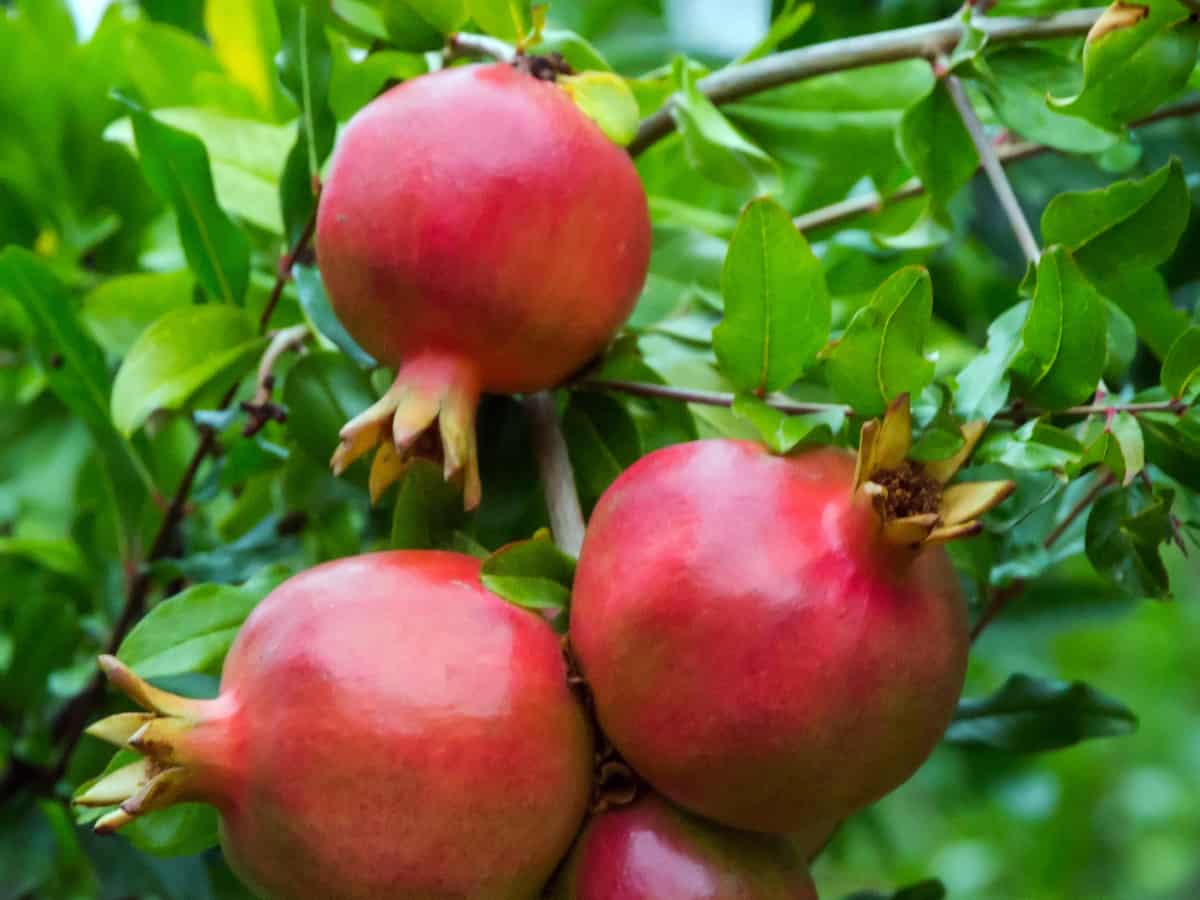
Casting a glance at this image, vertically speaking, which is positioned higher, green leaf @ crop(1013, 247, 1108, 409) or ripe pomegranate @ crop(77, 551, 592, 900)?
green leaf @ crop(1013, 247, 1108, 409)

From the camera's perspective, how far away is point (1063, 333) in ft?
1.65

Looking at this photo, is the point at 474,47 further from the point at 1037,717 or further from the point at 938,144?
the point at 1037,717

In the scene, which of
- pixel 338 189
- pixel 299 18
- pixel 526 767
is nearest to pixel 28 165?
pixel 299 18

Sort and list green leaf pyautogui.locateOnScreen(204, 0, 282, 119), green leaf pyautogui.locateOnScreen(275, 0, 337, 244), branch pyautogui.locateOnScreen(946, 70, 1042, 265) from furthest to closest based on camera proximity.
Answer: green leaf pyautogui.locateOnScreen(204, 0, 282, 119) < green leaf pyautogui.locateOnScreen(275, 0, 337, 244) < branch pyautogui.locateOnScreen(946, 70, 1042, 265)

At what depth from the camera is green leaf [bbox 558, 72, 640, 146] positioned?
0.57 m

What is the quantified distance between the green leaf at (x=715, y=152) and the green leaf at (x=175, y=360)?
25cm

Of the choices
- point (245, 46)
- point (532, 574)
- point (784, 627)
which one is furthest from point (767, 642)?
point (245, 46)

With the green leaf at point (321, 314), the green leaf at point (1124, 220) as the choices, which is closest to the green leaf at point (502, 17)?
the green leaf at point (321, 314)

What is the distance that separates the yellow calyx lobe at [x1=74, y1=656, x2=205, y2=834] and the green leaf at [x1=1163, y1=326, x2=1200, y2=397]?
389mm

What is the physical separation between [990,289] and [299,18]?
56 centimetres

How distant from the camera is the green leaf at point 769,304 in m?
0.52

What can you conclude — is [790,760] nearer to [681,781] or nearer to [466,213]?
[681,781]

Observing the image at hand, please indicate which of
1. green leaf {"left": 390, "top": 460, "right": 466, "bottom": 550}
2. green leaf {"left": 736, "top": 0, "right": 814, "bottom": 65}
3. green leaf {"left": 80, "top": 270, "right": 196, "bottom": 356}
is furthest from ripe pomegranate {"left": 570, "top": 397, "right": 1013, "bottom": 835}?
green leaf {"left": 80, "top": 270, "right": 196, "bottom": 356}

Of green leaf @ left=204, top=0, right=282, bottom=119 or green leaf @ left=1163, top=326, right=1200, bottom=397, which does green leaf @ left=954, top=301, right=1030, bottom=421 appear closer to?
green leaf @ left=1163, top=326, right=1200, bottom=397
